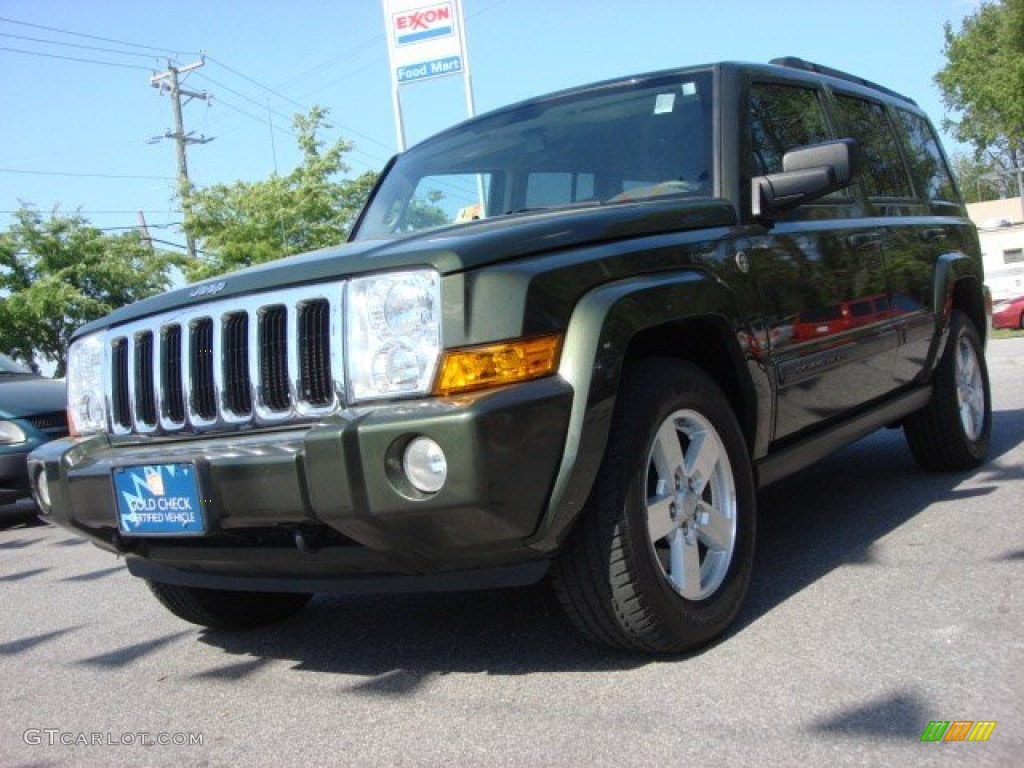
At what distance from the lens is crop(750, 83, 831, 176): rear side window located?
150 inches

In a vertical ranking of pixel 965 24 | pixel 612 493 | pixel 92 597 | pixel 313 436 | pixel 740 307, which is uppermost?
pixel 965 24

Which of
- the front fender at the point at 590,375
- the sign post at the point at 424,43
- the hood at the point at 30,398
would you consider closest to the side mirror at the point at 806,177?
the front fender at the point at 590,375

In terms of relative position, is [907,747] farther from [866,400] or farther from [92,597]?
[92,597]

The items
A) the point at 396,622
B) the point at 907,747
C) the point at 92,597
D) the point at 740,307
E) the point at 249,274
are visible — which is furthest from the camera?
the point at 92,597

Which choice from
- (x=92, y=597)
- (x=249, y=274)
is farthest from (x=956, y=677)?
(x=92, y=597)

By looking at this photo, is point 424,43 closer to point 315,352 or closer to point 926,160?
point 926,160

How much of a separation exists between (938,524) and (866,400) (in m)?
0.58

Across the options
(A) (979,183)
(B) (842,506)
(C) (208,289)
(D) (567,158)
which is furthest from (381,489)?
(A) (979,183)

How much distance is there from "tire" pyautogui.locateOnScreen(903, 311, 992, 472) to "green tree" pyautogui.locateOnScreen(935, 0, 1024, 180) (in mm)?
25882

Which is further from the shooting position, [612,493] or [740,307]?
[740,307]

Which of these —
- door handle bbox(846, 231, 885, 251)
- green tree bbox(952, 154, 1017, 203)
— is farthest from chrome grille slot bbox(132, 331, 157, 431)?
green tree bbox(952, 154, 1017, 203)

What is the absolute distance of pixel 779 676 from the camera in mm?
2715

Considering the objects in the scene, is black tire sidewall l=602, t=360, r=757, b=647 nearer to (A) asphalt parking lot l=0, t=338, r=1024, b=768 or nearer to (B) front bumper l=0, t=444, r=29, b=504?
(A) asphalt parking lot l=0, t=338, r=1024, b=768

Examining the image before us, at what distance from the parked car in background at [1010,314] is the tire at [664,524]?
71.8ft
